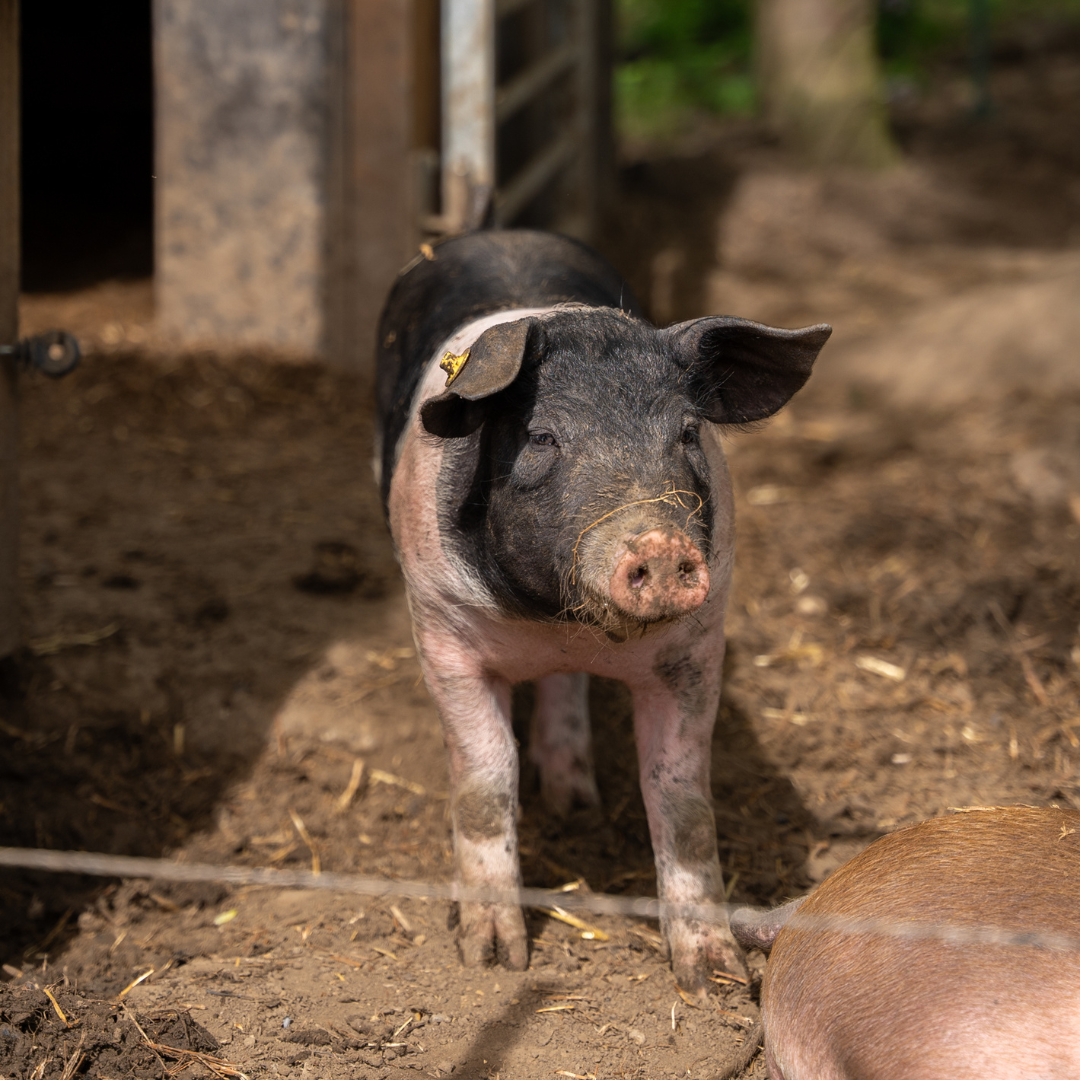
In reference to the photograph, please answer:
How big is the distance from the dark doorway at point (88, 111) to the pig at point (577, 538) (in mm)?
8121

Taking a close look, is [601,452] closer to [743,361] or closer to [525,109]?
[743,361]

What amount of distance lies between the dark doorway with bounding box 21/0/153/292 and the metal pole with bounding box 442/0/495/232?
438 centimetres

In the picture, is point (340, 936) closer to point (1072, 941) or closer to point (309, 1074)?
point (309, 1074)

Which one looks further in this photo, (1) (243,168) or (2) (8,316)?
(1) (243,168)

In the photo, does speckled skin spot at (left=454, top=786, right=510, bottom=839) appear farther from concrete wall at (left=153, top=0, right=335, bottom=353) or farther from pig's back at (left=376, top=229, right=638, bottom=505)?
concrete wall at (left=153, top=0, right=335, bottom=353)

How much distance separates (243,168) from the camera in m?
7.00

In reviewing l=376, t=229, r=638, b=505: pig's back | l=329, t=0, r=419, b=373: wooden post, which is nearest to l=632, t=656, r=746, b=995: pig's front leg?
l=376, t=229, r=638, b=505: pig's back

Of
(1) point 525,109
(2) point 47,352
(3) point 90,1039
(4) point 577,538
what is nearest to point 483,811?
(4) point 577,538

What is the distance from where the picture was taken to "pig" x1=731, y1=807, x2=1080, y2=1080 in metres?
1.96

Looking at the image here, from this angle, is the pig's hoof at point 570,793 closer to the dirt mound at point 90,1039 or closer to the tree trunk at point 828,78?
the dirt mound at point 90,1039

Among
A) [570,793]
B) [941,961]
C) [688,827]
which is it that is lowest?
[570,793]

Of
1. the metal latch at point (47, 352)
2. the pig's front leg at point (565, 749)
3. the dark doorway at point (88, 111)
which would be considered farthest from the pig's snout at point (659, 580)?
the dark doorway at point (88, 111)

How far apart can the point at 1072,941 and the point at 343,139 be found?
599cm

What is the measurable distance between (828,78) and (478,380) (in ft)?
33.4
